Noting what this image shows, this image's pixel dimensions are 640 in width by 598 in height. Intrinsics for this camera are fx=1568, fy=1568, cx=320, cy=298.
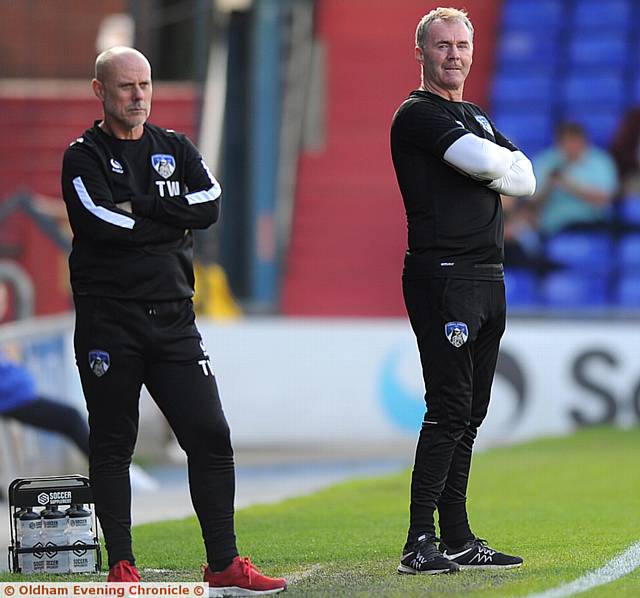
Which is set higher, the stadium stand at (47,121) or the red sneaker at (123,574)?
the stadium stand at (47,121)

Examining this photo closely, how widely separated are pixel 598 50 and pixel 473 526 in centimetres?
1435

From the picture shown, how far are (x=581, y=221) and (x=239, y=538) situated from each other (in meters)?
11.1

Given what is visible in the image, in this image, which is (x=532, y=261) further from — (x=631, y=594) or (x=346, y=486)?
(x=631, y=594)

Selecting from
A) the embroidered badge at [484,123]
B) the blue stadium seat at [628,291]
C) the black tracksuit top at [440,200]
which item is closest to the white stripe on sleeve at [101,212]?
the black tracksuit top at [440,200]

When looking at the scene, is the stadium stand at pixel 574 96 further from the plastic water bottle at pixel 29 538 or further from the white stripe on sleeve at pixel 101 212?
the white stripe on sleeve at pixel 101 212

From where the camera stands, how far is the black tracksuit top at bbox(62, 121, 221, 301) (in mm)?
5543

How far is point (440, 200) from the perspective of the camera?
5.89 metres

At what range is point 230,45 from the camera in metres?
21.1

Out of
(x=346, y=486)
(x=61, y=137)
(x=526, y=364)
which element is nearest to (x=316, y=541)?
(x=346, y=486)

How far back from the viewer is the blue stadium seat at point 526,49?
2123 centimetres

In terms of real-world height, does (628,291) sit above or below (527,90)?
below

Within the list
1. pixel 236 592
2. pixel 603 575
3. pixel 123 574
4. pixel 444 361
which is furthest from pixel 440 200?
pixel 123 574

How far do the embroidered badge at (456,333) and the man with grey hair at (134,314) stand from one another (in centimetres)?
90

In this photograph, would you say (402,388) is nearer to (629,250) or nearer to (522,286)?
(522,286)
